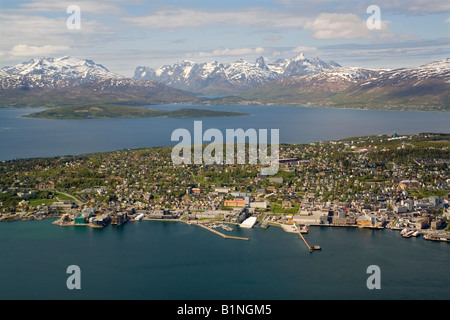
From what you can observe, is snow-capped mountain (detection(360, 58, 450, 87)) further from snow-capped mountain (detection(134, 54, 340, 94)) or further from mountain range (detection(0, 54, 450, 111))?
snow-capped mountain (detection(134, 54, 340, 94))

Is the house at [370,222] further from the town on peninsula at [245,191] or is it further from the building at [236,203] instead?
the building at [236,203]

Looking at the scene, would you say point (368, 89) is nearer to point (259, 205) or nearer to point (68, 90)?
point (68, 90)

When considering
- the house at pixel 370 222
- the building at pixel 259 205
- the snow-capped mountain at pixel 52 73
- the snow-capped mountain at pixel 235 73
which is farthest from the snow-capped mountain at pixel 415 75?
the house at pixel 370 222

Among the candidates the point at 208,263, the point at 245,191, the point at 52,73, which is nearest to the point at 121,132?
the point at 245,191

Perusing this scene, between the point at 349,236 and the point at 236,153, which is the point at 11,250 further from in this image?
the point at 236,153

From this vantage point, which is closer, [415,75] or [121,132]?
[121,132]

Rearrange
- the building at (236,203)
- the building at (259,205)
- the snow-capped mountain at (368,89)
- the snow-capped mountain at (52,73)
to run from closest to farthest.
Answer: the building at (259,205)
the building at (236,203)
the snow-capped mountain at (368,89)
the snow-capped mountain at (52,73)
